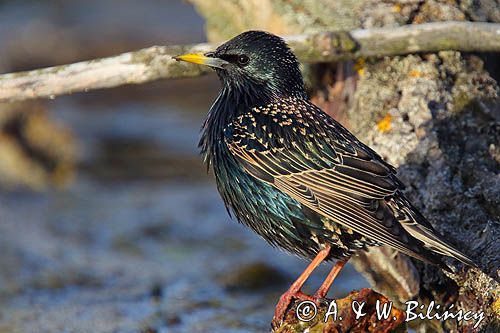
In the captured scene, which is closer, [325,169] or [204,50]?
[325,169]

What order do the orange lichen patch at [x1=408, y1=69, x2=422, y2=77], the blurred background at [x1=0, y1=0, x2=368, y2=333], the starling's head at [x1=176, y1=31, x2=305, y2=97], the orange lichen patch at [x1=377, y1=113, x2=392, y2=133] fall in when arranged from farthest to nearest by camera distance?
the blurred background at [x1=0, y1=0, x2=368, y2=333], the orange lichen patch at [x1=408, y1=69, x2=422, y2=77], the orange lichen patch at [x1=377, y1=113, x2=392, y2=133], the starling's head at [x1=176, y1=31, x2=305, y2=97]

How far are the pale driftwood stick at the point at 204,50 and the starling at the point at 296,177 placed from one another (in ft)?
2.45

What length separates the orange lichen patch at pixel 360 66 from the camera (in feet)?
22.7

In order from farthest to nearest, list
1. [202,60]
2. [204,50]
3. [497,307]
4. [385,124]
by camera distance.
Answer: [204,50] < [385,124] < [202,60] < [497,307]

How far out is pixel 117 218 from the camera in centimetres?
1023

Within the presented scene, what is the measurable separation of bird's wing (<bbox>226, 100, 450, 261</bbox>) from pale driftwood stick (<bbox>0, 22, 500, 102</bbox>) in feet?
3.26

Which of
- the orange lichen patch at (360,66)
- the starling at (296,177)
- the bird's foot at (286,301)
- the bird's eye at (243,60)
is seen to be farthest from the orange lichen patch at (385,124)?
the bird's foot at (286,301)

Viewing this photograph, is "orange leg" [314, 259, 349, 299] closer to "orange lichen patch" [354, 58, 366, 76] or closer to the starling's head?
the starling's head

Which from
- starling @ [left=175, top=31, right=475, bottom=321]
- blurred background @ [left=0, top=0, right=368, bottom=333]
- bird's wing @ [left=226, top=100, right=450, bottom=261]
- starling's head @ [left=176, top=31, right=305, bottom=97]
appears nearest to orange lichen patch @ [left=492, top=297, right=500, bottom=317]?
starling @ [left=175, top=31, right=475, bottom=321]

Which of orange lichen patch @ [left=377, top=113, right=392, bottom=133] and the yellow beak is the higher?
the yellow beak

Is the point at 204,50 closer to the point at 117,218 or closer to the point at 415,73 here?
the point at 415,73

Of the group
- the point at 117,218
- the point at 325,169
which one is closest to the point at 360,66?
the point at 325,169

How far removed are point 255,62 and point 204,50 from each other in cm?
74

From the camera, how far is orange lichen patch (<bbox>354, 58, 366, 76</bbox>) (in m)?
6.92
